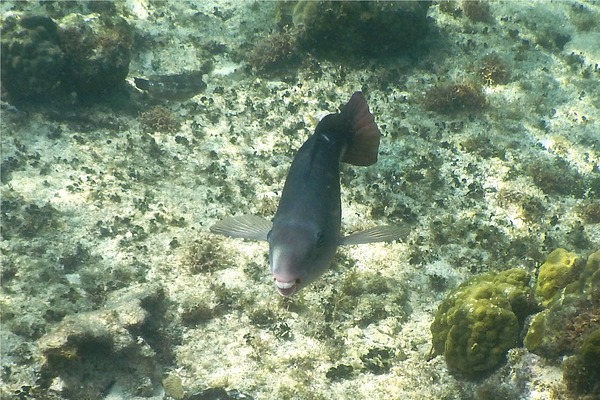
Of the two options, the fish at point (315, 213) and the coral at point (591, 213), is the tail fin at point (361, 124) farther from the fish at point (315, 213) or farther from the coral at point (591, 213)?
the coral at point (591, 213)

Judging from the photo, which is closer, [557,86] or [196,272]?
[196,272]

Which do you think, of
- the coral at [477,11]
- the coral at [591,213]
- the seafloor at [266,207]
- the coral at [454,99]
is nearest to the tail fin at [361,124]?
the seafloor at [266,207]

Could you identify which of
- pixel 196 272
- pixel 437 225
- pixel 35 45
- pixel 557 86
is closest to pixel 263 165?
pixel 196 272

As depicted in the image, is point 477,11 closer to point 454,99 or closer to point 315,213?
point 454,99

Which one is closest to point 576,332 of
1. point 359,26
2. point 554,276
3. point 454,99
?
point 554,276

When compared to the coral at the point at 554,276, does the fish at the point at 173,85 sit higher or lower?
lower

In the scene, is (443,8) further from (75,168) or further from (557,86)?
(75,168)

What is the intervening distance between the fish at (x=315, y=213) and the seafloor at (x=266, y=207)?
8.16 feet

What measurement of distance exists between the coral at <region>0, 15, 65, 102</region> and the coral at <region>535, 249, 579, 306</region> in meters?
9.69

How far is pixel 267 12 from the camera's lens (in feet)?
42.8

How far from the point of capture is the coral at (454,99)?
1030 cm

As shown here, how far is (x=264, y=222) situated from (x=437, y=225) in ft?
14.9

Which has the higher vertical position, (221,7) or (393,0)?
(393,0)

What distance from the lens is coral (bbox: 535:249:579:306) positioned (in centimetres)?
519
